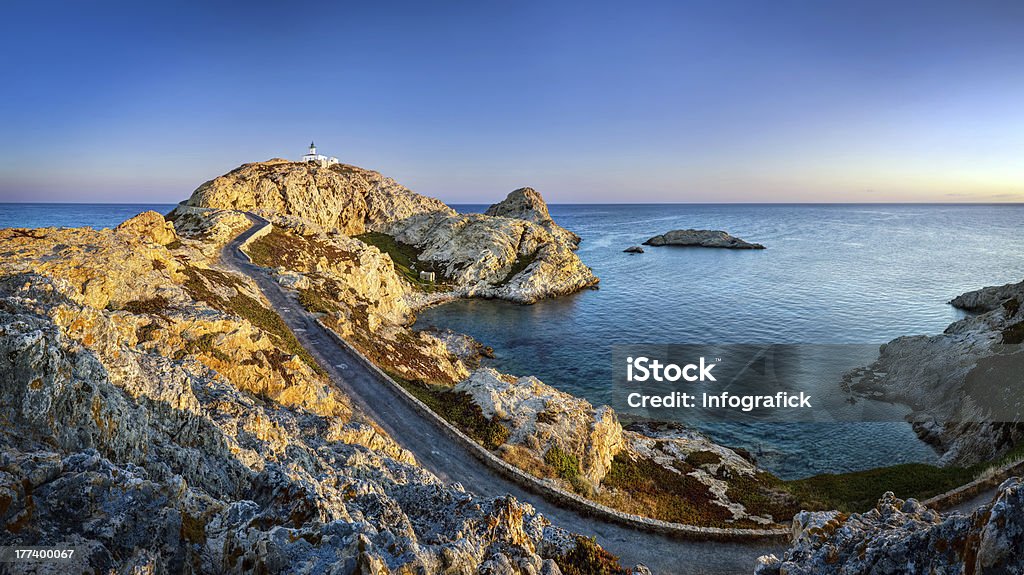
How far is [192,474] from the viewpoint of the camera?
40.8 feet

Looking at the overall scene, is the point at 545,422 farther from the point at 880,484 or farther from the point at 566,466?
the point at 880,484

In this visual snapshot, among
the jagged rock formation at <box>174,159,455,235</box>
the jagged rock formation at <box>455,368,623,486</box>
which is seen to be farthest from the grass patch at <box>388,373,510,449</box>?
the jagged rock formation at <box>174,159,455,235</box>

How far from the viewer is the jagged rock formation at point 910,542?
8.84 metres

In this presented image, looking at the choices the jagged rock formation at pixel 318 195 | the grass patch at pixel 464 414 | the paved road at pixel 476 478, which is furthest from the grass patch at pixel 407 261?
the grass patch at pixel 464 414

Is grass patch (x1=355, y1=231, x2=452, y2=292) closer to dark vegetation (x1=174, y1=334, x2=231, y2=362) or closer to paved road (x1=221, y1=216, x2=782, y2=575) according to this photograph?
paved road (x1=221, y1=216, x2=782, y2=575)

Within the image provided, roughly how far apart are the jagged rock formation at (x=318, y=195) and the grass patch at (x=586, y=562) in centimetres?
8857

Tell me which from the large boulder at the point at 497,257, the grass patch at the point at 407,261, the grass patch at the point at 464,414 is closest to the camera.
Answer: the grass patch at the point at 464,414

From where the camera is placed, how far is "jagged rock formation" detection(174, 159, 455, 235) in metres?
96.5

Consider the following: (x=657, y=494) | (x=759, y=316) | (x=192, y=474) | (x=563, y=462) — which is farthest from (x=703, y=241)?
(x=192, y=474)

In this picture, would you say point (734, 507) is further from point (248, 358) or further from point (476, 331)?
point (476, 331)

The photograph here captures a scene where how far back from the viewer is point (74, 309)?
1656 centimetres

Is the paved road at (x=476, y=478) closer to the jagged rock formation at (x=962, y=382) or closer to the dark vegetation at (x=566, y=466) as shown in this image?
the dark vegetation at (x=566, y=466)

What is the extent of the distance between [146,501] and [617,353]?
57955 mm

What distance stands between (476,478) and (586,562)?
12.2 m
